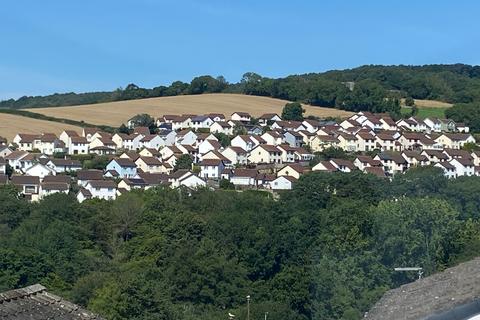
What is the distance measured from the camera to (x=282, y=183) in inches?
1869

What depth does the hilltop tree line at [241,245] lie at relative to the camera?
74.4 ft

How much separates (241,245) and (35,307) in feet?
92.5

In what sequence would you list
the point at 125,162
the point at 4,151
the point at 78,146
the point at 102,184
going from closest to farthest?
the point at 102,184 < the point at 125,162 < the point at 4,151 < the point at 78,146

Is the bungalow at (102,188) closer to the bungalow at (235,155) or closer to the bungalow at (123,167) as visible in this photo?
the bungalow at (123,167)

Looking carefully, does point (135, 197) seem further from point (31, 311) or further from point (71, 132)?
point (31, 311)

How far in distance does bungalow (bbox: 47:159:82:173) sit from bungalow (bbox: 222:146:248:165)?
7.73 m

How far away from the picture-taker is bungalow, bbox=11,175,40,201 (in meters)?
45.5

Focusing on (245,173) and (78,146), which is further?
(78,146)

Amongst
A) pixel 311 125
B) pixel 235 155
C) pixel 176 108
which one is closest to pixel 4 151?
pixel 235 155

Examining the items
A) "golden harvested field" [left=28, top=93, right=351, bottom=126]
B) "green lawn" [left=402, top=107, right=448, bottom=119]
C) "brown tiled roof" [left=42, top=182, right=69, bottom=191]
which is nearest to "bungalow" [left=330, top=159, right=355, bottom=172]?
"brown tiled roof" [left=42, top=182, right=69, bottom=191]

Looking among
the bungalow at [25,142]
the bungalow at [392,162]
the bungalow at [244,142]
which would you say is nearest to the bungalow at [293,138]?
the bungalow at [244,142]

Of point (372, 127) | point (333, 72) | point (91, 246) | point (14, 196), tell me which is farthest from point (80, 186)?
point (333, 72)

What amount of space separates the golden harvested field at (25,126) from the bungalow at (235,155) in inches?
418

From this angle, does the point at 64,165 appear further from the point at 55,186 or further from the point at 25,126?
the point at 25,126
